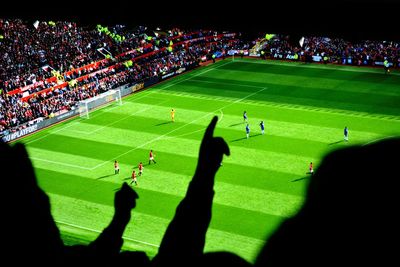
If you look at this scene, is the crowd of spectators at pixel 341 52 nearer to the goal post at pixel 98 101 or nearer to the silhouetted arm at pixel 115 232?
the goal post at pixel 98 101

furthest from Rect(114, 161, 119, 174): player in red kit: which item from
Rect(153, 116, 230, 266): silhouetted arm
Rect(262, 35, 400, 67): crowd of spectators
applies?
Rect(262, 35, 400, 67): crowd of spectators

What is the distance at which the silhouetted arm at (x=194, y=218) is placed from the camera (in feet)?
11.3

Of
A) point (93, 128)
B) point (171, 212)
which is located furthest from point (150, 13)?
point (93, 128)

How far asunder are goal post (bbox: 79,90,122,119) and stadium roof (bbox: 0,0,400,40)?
4353 centimetres

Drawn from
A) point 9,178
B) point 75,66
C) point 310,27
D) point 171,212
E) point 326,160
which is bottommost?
point 171,212

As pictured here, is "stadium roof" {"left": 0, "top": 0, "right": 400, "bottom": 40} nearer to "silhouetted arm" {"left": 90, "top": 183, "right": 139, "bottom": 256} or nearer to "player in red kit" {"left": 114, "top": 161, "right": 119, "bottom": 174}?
"silhouetted arm" {"left": 90, "top": 183, "right": 139, "bottom": 256}

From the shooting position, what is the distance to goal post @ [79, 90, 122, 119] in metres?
48.8

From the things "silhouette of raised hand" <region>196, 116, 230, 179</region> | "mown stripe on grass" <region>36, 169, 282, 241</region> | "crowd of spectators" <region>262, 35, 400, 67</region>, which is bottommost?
"mown stripe on grass" <region>36, 169, 282, 241</region>

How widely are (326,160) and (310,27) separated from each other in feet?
4.32

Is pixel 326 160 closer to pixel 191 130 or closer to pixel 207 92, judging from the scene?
pixel 191 130

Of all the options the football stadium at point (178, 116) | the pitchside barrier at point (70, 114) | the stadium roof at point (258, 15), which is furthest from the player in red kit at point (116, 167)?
the stadium roof at point (258, 15)

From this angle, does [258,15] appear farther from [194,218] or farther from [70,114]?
[70,114]

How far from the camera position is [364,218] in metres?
2.82

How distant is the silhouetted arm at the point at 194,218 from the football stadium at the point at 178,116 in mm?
20416
